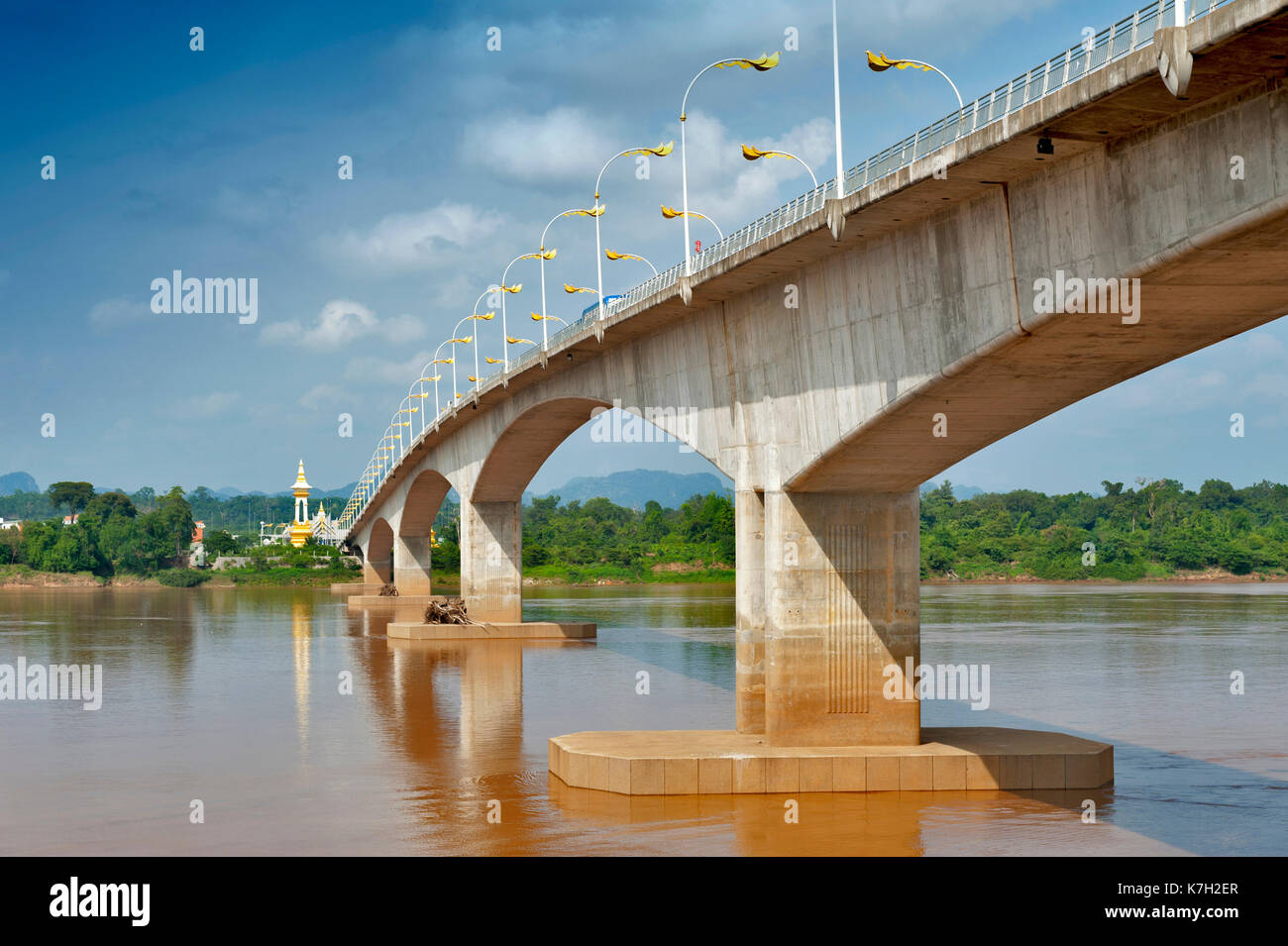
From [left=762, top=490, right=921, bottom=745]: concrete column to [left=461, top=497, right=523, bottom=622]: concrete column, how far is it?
3457cm

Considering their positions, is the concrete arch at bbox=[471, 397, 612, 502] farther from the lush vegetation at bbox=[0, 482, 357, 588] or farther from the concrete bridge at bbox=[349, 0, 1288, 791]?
the lush vegetation at bbox=[0, 482, 357, 588]

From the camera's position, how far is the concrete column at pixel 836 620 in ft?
74.8

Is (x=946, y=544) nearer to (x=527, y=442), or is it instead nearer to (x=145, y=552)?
(x=145, y=552)

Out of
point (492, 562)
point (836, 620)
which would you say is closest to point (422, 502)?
point (492, 562)

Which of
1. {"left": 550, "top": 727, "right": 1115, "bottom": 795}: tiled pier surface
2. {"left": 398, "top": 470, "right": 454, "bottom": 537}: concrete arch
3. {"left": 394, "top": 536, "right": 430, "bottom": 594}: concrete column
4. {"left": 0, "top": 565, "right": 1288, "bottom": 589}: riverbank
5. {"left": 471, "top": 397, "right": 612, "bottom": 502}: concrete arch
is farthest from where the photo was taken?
{"left": 0, "top": 565, "right": 1288, "bottom": 589}: riverbank

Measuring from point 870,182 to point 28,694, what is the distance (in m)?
27.8

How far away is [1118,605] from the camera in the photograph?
77312 millimetres

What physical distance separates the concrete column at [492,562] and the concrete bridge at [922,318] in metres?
25.5

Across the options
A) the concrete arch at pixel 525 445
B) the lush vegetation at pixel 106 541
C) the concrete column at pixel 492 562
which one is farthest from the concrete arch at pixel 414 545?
the lush vegetation at pixel 106 541

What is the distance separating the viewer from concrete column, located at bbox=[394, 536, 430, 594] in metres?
83.9

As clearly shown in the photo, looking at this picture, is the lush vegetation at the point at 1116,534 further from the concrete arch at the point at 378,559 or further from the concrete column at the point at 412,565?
the concrete column at the point at 412,565

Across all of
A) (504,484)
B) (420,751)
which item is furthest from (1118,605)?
(420,751)

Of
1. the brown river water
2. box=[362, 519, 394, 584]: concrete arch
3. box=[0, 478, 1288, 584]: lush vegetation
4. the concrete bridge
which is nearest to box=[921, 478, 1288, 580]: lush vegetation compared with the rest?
box=[0, 478, 1288, 584]: lush vegetation
